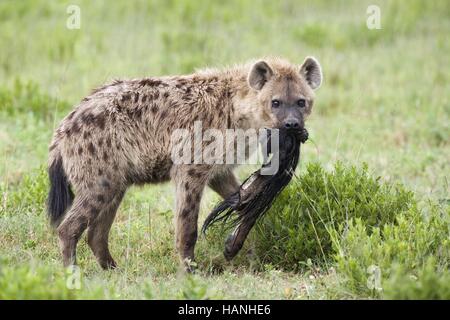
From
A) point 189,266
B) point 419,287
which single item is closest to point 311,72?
point 189,266

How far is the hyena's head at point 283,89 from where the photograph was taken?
536cm

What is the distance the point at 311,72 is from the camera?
5.67 meters

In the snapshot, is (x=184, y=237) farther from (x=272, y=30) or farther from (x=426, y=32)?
(x=426, y=32)

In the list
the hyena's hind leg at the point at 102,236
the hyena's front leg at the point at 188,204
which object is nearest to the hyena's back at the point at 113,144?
the hyena's hind leg at the point at 102,236

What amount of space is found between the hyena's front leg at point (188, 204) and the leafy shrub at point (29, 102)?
3.10 meters

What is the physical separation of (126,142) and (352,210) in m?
1.51

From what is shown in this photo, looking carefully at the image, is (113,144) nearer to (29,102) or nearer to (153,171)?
(153,171)

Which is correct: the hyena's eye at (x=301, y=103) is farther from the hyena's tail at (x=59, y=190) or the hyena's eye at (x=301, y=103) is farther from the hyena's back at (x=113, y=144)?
the hyena's tail at (x=59, y=190)

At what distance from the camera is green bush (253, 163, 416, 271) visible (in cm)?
532

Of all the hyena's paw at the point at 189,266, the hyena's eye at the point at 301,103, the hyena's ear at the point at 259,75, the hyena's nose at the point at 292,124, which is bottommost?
the hyena's paw at the point at 189,266

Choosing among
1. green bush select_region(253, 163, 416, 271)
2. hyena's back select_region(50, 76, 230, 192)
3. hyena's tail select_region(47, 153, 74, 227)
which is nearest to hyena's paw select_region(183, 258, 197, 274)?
green bush select_region(253, 163, 416, 271)

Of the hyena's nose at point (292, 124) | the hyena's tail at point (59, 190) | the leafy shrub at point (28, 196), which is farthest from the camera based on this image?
the leafy shrub at point (28, 196)

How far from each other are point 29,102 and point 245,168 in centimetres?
243

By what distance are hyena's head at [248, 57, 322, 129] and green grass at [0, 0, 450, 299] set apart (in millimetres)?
575
